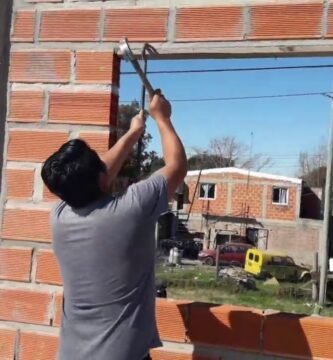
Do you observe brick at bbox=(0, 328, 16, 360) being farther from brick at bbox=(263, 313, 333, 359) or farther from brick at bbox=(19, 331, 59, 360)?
brick at bbox=(263, 313, 333, 359)

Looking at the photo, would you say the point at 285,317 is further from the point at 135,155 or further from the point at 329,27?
the point at 329,27

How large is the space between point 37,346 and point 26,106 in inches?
38.0

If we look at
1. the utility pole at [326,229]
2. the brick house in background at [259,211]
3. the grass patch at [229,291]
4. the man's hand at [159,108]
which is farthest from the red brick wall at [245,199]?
the man's hand at [159,108]

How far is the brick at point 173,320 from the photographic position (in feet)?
8.01

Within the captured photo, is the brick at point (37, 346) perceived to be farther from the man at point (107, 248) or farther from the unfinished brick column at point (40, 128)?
the man at point (107, 248)

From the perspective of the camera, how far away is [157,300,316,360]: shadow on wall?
2312mm

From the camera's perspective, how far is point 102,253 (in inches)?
71.7

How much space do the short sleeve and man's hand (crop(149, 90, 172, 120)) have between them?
26 centimetres

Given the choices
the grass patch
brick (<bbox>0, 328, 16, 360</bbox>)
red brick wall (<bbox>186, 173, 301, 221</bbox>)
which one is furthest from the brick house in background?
brick (<bbox>0, 328, 16, 360</bbox>)

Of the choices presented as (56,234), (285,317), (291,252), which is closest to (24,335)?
(56,234)

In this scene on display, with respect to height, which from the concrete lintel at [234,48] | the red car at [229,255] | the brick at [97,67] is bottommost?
the red car at [229,255]

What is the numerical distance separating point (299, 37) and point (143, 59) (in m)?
0.56

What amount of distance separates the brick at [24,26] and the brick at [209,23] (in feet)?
2.06

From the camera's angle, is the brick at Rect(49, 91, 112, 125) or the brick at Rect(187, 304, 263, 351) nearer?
the brick at Rect(187, 304, 263, 351)
